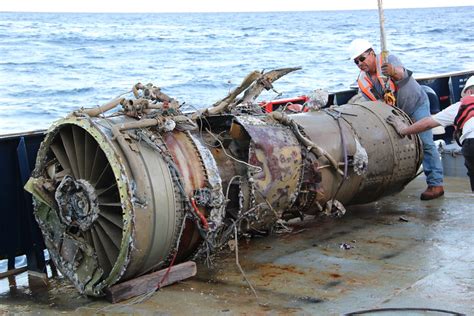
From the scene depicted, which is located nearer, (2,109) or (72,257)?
(72,257)

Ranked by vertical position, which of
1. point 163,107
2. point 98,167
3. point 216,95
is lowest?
point 216,95

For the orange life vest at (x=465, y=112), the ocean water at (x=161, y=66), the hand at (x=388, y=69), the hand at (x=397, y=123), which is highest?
the hand at (x=388, y=69)

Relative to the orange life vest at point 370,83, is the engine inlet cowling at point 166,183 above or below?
below

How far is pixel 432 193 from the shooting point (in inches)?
267

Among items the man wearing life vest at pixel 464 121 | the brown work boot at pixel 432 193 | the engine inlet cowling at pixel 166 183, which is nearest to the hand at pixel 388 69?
the man wearing life vest at pixel 464 121

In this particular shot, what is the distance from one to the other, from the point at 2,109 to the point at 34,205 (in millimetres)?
14106

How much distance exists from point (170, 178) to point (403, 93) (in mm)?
2963

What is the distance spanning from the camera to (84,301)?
475 centimetres

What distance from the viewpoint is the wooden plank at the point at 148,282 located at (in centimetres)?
457

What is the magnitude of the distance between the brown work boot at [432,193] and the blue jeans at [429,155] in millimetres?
38

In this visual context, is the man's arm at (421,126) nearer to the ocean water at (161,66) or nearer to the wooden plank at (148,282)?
the wooden plank at (148,282)

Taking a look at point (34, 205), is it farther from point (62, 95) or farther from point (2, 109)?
point (62, 95)

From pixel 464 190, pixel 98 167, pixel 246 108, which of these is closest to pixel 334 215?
pixel 246 108

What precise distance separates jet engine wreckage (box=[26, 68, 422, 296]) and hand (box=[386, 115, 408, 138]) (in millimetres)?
584
